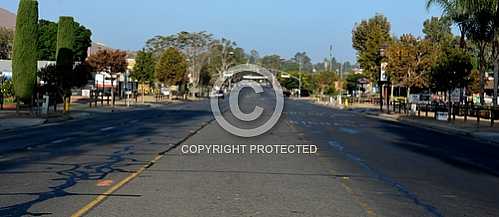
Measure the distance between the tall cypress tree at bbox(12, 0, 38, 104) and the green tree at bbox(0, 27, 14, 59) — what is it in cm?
6167

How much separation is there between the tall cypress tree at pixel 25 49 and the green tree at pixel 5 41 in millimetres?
61669

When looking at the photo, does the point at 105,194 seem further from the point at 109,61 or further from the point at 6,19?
the point at 6,19

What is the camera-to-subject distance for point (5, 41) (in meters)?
111

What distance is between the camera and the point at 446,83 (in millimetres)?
45062

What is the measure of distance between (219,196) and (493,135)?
75.8 ft

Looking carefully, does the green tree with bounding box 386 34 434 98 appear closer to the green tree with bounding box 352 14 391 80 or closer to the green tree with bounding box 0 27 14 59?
the green tree with bounding box 352 14 391 80

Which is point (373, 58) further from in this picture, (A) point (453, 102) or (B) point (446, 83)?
(B) point (446, 83)

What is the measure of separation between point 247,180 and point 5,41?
104137 mm

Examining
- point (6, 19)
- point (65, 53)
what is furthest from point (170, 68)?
point (6, 19)

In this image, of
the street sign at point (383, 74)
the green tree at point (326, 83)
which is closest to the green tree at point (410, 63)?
the street sign at point (383, 74)

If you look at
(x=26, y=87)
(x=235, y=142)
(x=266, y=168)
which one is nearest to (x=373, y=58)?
(x=26, y=87)

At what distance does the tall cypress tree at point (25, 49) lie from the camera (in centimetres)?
4744

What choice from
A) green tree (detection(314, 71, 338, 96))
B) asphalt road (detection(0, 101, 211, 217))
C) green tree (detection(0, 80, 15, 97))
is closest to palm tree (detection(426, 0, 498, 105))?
asphalt road (detection(0, 101, 211, 217))

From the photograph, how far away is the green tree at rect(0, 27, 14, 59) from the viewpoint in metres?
109
